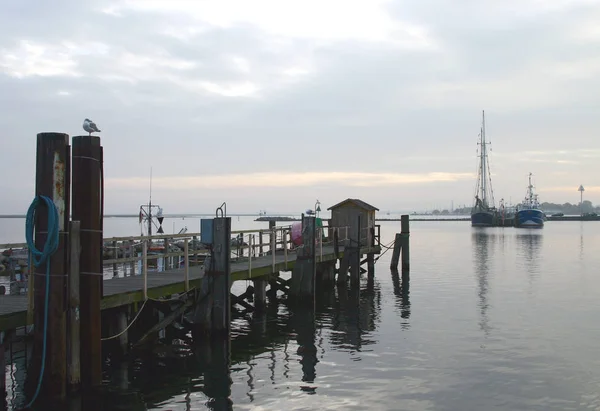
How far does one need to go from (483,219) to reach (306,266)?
12000 centimetres

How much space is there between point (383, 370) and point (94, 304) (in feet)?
21.4

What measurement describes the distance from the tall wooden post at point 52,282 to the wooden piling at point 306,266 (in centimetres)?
1096

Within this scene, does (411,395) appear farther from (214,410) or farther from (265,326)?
(265,326)

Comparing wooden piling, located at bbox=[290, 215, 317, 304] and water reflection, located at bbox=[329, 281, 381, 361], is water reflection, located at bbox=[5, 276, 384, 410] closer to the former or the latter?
water reflection, located at bbox=[329, 281, 381, 361]

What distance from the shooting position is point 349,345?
15.6 meters

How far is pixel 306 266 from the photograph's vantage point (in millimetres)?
20203

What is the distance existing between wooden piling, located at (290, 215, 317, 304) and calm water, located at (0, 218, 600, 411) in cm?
84

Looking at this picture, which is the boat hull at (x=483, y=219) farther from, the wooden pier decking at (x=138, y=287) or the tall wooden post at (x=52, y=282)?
the tall wooden post at (x=52, y=282)

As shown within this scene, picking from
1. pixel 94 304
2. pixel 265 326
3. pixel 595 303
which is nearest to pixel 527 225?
pixel 595 303

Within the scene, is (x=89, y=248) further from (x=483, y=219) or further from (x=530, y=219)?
(x=483, y=219)

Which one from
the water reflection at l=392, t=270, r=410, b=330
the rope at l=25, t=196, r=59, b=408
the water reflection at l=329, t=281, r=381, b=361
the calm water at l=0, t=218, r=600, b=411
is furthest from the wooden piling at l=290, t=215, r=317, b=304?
the rope at l=25, t=196, r=59, b=408

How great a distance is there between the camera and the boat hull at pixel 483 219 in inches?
5192

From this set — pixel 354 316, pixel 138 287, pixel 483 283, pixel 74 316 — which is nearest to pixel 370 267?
pixel 483 283

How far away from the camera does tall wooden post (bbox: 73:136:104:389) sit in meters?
10.0
